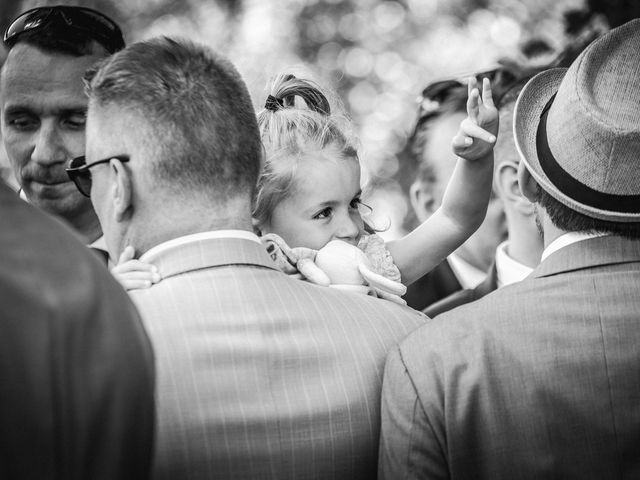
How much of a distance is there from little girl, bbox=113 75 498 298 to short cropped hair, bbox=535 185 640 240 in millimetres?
523

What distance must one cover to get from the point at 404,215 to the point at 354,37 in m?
3.34


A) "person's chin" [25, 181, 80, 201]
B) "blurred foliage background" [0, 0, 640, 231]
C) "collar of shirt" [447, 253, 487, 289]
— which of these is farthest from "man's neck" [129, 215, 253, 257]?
"blurred foliage background" [0, 0, 640, 231]

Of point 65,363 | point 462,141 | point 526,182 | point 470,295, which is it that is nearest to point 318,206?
point 462,141

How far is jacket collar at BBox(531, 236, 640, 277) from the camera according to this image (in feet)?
8.12

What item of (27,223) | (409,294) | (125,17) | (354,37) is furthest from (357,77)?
(27,223)

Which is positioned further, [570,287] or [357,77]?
[357,77]

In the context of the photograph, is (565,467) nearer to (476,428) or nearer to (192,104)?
(476,428)

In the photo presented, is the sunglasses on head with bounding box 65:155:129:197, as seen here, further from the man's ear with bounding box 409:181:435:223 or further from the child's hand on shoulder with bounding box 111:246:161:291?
the man's ear with bounding box 409:181:435:223

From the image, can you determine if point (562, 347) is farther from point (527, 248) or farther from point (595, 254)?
point (527, 248)

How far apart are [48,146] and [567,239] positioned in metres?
2.07

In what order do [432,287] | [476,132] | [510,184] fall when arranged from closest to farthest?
[476,132], [510,184], [432,287]

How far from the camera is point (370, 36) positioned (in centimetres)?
1648

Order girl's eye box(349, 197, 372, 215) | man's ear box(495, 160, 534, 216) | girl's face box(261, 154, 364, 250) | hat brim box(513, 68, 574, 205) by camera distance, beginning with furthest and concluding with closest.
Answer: man's ear box(495, 160, 534, 216) → girl's eye box(349, 197, 372, 215) → girl's face box(261, 154, 364, 250) → hat brim box(513, 68, 574, 205)

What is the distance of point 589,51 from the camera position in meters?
2.57
